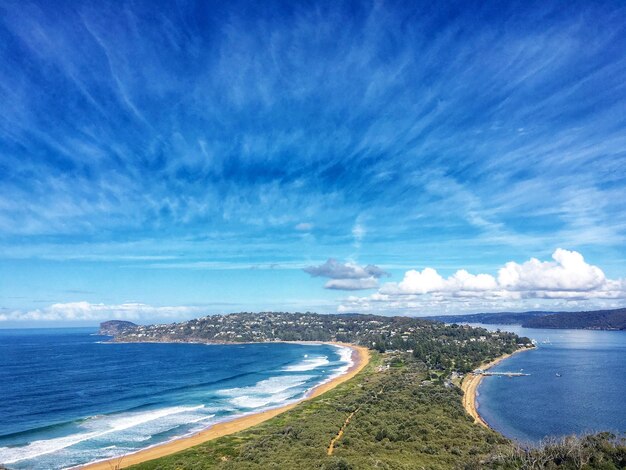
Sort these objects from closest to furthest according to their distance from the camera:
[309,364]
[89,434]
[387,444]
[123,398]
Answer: [387,444] → [89,434] → [123,398] → [309,364]

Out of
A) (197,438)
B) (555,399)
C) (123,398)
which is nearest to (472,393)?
(555,399)

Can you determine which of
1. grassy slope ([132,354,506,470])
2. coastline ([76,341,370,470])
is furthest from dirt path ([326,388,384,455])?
coastline ([76,341,370,470])

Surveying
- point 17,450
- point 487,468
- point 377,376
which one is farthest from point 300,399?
point 487,468

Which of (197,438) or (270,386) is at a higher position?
(197,438)

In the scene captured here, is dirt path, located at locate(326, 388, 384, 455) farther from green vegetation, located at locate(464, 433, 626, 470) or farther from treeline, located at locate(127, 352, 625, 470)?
green vegetation, located at locate(464, 433, 626, 470)

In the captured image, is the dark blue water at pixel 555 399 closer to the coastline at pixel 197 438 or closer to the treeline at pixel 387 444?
the treeline at pixel 387 444

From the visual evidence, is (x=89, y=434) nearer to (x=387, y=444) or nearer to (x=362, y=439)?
(x=362, y=439)
